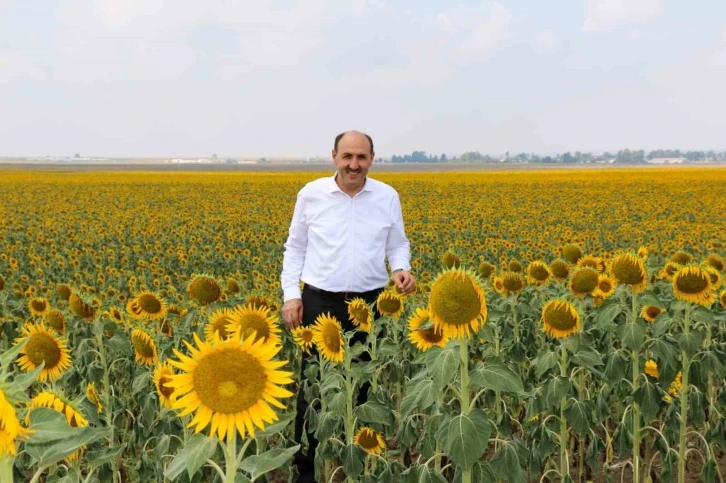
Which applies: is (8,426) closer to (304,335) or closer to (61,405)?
(61,405)

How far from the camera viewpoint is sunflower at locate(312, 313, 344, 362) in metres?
3.70

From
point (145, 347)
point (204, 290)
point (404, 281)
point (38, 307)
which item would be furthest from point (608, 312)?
point (38, 307)

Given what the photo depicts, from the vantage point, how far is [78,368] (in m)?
4.32

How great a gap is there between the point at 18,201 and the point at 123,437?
25685mm

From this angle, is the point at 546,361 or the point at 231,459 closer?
the point at 231,459

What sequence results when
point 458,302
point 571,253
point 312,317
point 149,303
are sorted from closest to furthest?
point 458,302
point 312,317
point 149,303
point 571,253

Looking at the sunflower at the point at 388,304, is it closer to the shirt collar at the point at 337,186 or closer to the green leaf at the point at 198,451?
the shirt collar at the point at 337,186

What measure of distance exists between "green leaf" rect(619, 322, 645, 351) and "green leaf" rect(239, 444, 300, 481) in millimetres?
2496

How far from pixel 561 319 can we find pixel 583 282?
0.65 meters

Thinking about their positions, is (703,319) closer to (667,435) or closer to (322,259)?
(667,435)

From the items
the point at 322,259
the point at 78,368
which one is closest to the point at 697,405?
the point at 322,259

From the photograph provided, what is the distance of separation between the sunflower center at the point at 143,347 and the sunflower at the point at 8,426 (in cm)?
243

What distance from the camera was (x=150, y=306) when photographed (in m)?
4.71

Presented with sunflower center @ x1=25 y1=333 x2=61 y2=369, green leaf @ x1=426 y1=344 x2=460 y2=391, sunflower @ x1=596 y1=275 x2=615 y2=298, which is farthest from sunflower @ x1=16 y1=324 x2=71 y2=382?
sunflower @ x1=596 y1=275 x2=615 y2=298
